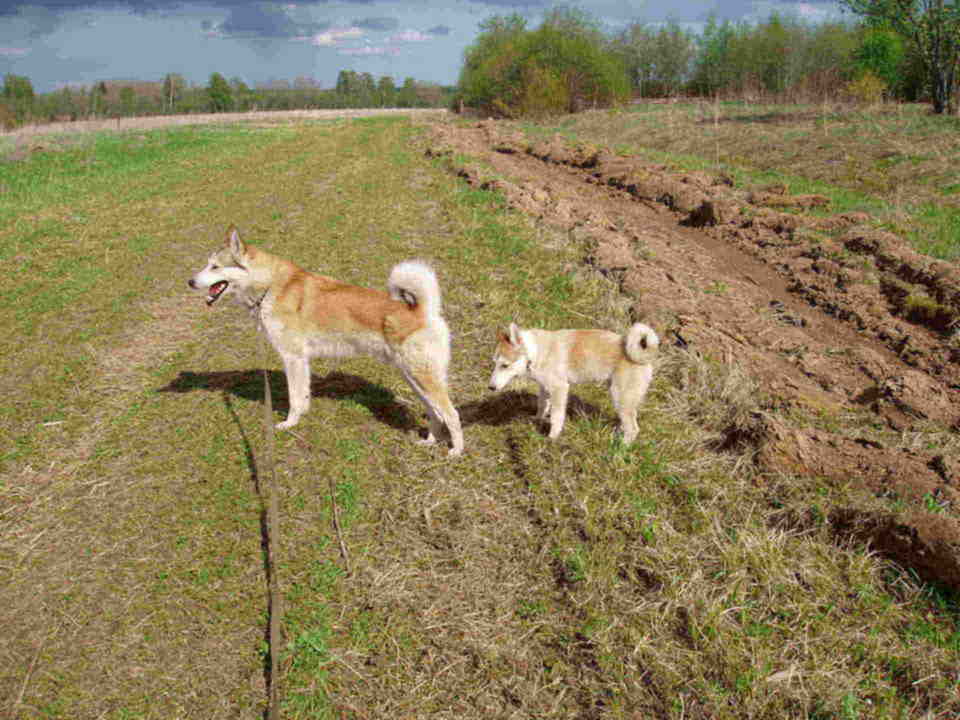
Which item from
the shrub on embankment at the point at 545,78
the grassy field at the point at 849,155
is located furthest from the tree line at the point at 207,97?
the grassy field at the point at 849,155

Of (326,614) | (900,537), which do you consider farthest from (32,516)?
(900,537)

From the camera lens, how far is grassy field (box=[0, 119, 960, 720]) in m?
3.54

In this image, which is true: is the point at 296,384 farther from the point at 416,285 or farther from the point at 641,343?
the point at 641,343

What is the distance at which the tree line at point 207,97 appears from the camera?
79625 millimetres

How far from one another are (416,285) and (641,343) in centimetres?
220

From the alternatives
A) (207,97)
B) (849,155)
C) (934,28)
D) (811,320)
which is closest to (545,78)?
(934,28)

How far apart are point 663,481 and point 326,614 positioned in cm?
308

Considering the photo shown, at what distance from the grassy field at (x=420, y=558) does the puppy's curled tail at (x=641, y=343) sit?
3.02 feet

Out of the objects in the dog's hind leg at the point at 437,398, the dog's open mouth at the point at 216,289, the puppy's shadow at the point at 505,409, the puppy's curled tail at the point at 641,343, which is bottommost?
the puppy's shadow at the point at 505,409

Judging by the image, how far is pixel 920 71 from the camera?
36.2 meters

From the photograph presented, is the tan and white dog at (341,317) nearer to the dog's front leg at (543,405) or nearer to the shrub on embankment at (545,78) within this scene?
the dog's front leg at (543,405)

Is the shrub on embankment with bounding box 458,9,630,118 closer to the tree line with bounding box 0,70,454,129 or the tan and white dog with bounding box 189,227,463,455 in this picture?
the tree line with bounding box 0,70,454,129

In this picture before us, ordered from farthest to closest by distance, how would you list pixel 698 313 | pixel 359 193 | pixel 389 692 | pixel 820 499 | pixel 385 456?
pixel 359 193 → pixel 698 313 → pixel 385 456 → pixel 820 499 → pixel 389 692

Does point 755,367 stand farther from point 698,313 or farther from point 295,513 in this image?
point 295,513
